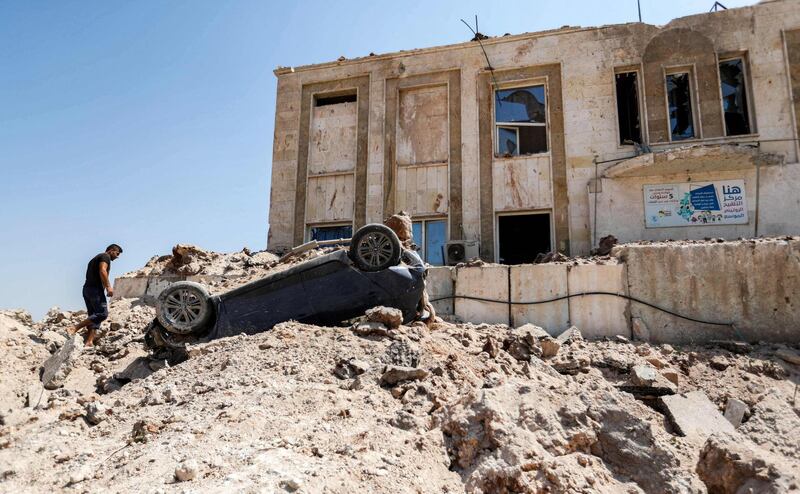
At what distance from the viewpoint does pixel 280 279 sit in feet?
20.8

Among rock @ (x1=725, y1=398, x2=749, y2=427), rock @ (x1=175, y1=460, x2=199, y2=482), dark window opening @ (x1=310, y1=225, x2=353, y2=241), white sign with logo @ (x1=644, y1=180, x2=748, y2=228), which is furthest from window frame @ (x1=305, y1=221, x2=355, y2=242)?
rock @ (x1=175, y1=460, x2=199, y2=482)

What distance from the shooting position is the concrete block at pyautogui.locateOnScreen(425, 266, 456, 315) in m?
9.02

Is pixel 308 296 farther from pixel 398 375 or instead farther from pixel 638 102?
pixel 638 102

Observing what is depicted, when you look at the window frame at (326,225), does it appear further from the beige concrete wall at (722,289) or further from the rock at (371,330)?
the rock at (371,330)

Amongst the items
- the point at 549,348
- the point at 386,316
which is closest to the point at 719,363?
the point at 549,348

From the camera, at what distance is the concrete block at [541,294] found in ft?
27.8

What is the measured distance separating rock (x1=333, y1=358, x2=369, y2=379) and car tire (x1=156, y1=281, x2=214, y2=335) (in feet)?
7.69

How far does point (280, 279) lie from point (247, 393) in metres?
2.13

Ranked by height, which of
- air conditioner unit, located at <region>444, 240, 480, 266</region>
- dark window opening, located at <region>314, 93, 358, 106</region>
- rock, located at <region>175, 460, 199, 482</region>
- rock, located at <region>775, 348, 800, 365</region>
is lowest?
rock, located at <region>175, 460, 199, 482</region>

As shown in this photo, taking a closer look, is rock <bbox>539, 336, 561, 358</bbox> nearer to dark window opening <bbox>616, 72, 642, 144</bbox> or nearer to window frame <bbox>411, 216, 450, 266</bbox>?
window frame <bbox>411, 216, 450, 266</bbox>

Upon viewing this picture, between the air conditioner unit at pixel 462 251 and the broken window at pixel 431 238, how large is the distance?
0.48 metres

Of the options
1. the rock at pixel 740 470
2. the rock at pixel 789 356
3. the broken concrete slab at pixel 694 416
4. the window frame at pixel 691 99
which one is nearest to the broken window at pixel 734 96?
the window frame at pixel 691 99

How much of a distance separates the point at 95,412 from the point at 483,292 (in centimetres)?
619

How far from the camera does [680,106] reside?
12.8 m
